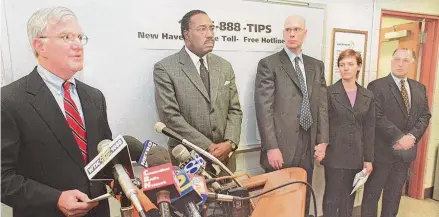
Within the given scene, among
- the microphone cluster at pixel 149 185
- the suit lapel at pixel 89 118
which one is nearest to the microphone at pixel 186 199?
the microphone cluster at pixel 149 185

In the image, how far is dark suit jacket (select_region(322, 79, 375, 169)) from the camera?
1.40 meters

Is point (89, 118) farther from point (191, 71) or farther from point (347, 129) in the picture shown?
point (347, 129)

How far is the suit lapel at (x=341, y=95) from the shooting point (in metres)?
Answer: 1.39

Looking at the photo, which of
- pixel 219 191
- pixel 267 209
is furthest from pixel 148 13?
pixel 267 209

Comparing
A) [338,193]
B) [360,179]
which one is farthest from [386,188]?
[338,193]

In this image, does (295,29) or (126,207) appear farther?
(295,29)

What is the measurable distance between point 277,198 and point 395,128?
90 cm

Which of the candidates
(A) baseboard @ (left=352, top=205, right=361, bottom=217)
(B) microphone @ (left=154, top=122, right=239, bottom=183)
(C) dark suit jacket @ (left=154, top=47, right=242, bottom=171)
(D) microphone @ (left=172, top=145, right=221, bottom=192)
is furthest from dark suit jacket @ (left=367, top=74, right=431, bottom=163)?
(D) microphone @ (left=172, top=145, right=221, bottom=192)

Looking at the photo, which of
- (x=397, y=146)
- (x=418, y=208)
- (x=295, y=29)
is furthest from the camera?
(x=418, y=208)

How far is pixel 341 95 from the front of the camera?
139 cm

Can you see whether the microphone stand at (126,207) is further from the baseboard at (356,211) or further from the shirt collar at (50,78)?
the baseboard at (356,211)

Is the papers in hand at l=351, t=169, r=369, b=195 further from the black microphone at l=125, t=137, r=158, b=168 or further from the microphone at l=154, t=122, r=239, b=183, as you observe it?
the black microphone at l=125, t=137, r=158, b=168

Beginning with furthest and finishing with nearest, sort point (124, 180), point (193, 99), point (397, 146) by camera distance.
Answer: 1. point (397, 146)
2. point (193, 99)
3. point (124, 180)

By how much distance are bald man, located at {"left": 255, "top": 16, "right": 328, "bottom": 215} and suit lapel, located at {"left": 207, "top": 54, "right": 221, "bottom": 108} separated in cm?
21
